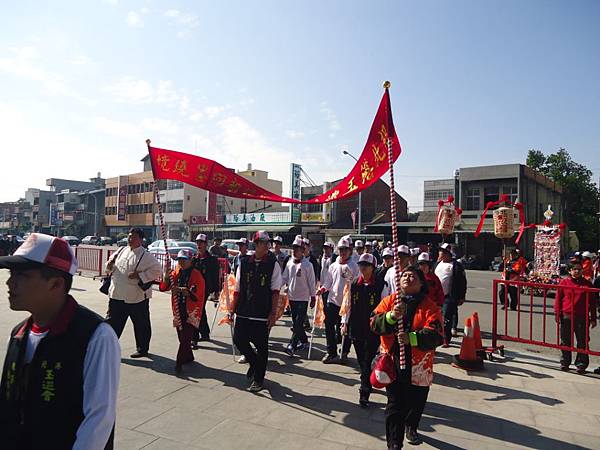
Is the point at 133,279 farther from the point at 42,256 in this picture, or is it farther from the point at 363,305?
the point at 42,256

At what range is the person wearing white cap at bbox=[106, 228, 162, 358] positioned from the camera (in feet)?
19.9

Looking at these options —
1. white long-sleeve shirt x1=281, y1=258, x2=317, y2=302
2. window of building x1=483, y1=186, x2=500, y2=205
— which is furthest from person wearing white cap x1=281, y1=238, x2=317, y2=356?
window of building x1=483, y1=186, x2=500, y2=205

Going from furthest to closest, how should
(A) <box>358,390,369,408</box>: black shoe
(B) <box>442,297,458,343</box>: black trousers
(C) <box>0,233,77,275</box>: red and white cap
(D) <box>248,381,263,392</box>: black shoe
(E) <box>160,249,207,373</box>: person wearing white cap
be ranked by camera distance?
1. (B) <box>442,297,458,343</box>: black trousers
2. (E) <box>160,249,207,373</box>: person wearing white cap
3. (D) <box>248,381,263,392</box>: black shoe
4. (A) <box>358,390,369,408</box>: black shoe
5. (C) <box>0,233,77,275</box>: red and white cap

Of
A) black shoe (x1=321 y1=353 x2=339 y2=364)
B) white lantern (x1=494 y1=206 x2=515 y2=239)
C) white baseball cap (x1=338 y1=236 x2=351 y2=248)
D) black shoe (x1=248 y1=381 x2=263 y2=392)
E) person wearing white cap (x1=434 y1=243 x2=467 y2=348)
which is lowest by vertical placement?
black shoe (x1=321 y1=353 x2=339 y2=364)

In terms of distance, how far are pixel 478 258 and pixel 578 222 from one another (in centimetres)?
1982

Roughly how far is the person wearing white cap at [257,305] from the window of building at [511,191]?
31878mm

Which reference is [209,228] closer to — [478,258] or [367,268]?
[478,258]

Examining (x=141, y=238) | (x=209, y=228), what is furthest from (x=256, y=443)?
(x=209, y=228)

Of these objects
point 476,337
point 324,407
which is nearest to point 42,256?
point 324,407

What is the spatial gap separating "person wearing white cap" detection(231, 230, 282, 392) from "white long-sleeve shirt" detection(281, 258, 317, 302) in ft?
6.34

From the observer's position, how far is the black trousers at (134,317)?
606 cm

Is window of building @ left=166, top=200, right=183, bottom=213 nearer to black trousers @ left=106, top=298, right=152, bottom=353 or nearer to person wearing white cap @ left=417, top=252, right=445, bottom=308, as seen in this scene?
black trousers @ left=106, top=298, right=152, bottom=353

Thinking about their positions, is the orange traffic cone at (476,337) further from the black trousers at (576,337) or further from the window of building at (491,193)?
the window of building at (491,193)

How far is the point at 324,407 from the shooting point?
14.8 feet
